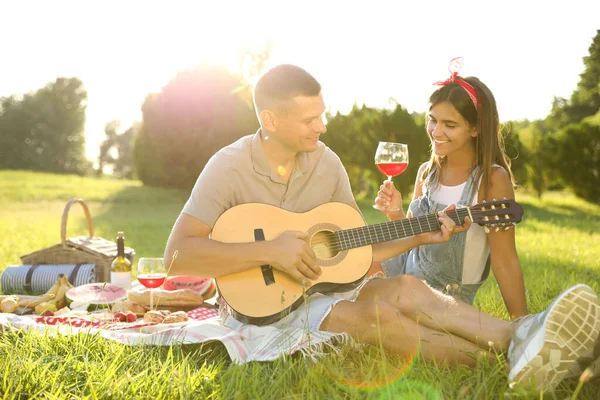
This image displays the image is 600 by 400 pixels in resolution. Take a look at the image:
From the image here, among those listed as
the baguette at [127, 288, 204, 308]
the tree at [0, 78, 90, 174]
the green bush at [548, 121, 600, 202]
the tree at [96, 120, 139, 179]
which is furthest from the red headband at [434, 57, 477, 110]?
the tree at [96, 120, 139, 179]

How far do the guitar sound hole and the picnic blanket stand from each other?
0.53 metres

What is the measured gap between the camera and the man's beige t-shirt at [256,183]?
3.71m

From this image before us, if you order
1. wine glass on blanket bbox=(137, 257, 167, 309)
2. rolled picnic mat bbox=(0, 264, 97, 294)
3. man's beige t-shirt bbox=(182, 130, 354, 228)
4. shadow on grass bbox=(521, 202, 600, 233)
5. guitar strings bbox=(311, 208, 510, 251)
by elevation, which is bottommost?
rolled picnic mat bbox=(0, 264, 97, 294)

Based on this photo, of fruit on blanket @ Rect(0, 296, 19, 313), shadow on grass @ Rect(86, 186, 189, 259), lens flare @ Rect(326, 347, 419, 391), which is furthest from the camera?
shadow on grass @ Rect(86, 186, 189, 259)

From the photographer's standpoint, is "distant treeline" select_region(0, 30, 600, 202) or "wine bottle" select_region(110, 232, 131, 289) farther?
"distant treeline" select_region(0, 30, 600, 202)

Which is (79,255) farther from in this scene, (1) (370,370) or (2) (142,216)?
(2) (142,216)

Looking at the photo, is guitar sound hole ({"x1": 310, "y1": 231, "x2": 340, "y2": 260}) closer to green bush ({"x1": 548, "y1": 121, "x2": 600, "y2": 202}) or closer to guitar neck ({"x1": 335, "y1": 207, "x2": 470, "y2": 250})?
guitar neck ({"x1": 335, "y1": 207, "x2": 470, "y2": 250})

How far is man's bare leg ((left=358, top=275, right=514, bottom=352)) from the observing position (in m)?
3.02

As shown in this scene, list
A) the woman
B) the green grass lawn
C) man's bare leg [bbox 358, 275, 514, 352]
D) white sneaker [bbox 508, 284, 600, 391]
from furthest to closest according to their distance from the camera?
the woman
man's bare leg [bbox 358, 275, 514, 352]
the green grass lawn
white sneaker [bbox 508, 284, 600, 391]

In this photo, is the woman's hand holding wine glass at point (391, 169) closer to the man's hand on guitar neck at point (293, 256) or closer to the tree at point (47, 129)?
the man's hand on guitar neck at point (293, 256)

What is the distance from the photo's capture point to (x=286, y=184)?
3.92 m

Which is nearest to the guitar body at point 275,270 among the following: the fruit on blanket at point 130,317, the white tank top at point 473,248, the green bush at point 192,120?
the white tank top at point 473,248

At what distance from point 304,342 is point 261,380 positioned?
1.21 feet

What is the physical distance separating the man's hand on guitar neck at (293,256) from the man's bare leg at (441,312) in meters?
0.41
